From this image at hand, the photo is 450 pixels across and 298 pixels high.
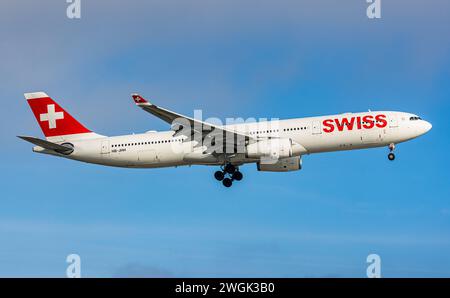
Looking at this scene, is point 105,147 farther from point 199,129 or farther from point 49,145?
point 199,129

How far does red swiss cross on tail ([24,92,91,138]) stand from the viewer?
184ft

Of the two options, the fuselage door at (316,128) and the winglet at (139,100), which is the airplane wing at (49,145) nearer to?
the winglet at (139,100)

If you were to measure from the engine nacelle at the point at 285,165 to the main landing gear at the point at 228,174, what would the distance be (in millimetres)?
2227

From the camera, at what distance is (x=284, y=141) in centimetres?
5038

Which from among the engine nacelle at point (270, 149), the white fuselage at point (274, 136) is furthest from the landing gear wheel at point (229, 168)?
the engine nacelle at point (270, 149)

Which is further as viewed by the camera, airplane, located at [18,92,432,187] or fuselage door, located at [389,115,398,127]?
fuselage door, located at [389,115,398,127]

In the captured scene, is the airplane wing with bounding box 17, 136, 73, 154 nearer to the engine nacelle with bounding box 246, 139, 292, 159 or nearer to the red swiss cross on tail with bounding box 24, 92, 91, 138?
the red swiss cross on tail with bounding box 24, 92, 91, 138

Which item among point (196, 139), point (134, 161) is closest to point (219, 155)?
point (196, 139)

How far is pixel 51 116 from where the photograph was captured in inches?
2237

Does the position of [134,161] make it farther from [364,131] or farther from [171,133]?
[364,131]

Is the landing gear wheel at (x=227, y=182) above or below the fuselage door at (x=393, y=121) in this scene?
below

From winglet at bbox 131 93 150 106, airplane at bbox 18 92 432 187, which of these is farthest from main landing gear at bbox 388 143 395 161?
winglet at bbox 131 93 150 106

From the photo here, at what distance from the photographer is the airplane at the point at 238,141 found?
50688 mm
